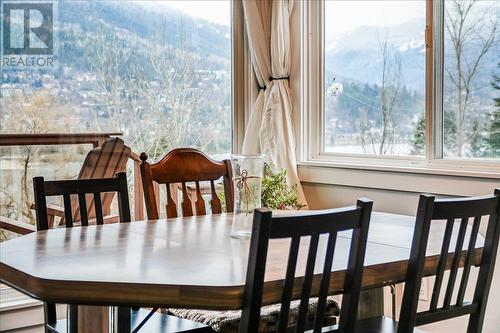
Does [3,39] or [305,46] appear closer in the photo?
[3,39]

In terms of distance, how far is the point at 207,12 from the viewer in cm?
400

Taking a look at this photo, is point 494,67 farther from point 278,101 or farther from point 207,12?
point 207,12

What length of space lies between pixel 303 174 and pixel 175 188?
770 millimetres

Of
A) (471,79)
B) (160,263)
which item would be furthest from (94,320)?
(471,79)

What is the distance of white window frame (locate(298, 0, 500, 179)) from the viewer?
3160mm

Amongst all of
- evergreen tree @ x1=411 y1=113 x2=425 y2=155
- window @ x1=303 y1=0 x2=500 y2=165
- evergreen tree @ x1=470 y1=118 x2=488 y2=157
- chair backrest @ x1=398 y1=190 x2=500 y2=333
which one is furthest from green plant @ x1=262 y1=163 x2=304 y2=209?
chair backrest @ x1=398 y1=190 x2=500 y2=333

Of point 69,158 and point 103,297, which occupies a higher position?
point 69,158

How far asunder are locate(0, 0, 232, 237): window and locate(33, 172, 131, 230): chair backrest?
1.09 metres

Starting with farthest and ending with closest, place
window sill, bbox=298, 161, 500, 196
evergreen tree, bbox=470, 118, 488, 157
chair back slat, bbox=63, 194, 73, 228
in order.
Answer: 1. evergreen tree, bbox=470, 118, 488, 157
2. window sill, bbox=298, 161, 500, 196
3. chair back slat, bbox=63, 194, 73, 228

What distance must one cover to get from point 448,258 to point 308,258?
1.88ft

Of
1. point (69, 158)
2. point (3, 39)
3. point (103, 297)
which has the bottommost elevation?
point (103, 297)

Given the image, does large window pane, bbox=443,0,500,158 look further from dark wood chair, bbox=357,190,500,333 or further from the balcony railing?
the balcony railing

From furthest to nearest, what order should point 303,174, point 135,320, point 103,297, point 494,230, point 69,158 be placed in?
point 303,174, point 69,158, point 135,320, point 494,230, point 103,297

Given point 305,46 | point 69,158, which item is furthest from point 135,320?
point 305,46
